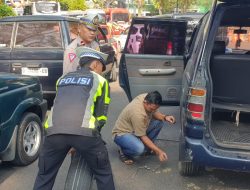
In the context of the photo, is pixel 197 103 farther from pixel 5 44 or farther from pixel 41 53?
pixel 5 44

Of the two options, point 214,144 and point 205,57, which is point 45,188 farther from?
point 205,57

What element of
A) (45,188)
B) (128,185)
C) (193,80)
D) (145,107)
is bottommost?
(128,185)

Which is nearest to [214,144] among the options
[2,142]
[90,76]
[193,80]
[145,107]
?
[193,80]

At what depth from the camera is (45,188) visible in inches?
124

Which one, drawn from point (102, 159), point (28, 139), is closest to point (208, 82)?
point (102, 159)

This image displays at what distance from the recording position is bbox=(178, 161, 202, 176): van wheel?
4219 mm

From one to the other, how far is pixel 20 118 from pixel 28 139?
0.40 m

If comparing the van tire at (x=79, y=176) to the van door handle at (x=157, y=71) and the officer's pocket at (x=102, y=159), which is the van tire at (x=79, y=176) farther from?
the van door handle at (x=157, y=71)

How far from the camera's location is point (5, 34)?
23.3 feet

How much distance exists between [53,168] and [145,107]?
1615mm

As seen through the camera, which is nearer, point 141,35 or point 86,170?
point 86,170

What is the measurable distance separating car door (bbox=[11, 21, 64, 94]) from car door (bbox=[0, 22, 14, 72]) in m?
0.09

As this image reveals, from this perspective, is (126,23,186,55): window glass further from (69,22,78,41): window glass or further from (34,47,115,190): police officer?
(34,47,115,190): police officer

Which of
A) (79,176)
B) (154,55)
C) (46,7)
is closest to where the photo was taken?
(79,176)
